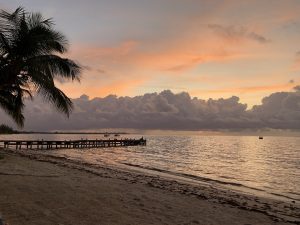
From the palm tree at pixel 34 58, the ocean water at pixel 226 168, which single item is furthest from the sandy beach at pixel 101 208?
the ocean water at pixel 226 168

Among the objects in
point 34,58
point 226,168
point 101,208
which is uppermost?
point 34,58

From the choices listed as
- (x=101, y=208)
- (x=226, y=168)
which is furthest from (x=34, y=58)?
(x=226, y=168)

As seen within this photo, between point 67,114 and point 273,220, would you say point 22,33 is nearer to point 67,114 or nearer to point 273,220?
point 67,114

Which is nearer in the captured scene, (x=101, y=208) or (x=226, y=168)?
(x=101, y=208)

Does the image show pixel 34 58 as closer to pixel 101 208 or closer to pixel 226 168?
pixel 101 208

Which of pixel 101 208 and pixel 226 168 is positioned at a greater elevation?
pixel 101 208

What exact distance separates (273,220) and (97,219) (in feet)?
19.2

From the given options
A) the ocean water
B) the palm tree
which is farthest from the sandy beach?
the ocean water

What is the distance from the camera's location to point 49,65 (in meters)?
12.8

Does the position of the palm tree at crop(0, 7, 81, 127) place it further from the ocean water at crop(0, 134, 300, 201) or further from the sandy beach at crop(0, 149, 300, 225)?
the ocean water at crop(0, 134, 300, 201)

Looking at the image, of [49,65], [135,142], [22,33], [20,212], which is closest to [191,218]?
[20,212]

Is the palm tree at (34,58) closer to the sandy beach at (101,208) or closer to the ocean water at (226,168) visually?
the sandy beach at (101,208)

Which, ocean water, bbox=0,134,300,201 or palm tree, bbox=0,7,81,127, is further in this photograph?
ocean water, bbox=0,134,300,201

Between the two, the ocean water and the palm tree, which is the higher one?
the palm tree
